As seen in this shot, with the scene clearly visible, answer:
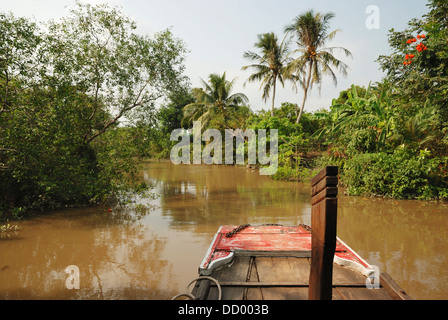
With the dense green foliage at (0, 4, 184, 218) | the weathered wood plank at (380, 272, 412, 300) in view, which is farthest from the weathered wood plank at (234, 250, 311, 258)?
the dense green foliage at (0, 4, 184, 218)

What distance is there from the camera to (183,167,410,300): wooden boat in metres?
1.67

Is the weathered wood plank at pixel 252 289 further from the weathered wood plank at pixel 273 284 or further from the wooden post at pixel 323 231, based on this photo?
the wooden post at pixel 323 231

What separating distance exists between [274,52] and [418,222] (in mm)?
18464

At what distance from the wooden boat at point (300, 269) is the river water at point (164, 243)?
1034 millimetres

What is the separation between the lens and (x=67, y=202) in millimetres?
9195

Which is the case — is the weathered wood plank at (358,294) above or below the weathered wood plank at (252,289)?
above

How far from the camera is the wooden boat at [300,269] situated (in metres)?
1.67

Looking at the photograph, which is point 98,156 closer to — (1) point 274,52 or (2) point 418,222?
(2) point 418,222

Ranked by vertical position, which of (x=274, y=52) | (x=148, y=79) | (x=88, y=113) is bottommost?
(x=88, y=113)

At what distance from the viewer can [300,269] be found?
3408mm

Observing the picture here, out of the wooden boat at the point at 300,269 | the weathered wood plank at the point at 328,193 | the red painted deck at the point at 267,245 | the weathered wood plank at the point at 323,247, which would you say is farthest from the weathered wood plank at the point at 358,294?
the weathered wood plank at the point at 328,193

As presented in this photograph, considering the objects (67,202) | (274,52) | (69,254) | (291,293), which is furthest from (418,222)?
(274,52)

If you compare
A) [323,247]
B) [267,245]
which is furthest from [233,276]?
[323,247]
